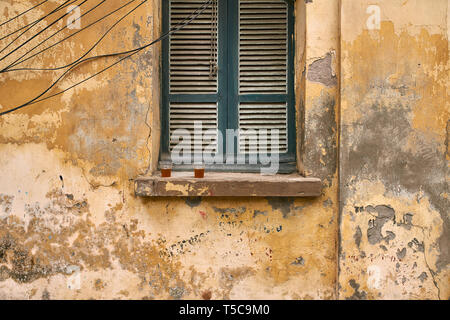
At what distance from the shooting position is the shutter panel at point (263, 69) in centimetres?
312

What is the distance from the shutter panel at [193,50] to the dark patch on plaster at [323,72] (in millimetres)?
805

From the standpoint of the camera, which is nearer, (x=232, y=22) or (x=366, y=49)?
(x=366, y=49)

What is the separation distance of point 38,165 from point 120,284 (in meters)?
1.11

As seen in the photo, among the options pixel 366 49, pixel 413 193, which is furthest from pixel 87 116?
pixel 413 193

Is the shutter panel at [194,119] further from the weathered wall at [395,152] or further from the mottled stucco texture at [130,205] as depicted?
the weathered wall at [395,152]

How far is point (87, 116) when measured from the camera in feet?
9.39

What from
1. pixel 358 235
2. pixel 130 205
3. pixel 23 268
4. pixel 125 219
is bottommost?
pixel 23 268

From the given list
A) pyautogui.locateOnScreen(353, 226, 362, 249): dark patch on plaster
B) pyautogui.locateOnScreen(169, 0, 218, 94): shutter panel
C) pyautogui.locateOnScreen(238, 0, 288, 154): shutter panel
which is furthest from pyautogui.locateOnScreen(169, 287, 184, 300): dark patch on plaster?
pyautogui.locateOnScreen(169, 0, 218, 94): shutter panel

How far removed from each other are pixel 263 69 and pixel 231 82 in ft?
0.94

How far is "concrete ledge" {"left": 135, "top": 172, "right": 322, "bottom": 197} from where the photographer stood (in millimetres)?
2711

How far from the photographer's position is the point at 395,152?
9.02ft

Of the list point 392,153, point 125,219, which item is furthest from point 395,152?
point 125,219

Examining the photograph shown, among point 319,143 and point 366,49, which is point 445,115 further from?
point 319,143

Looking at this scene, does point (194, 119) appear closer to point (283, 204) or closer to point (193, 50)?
point (193, 50)
